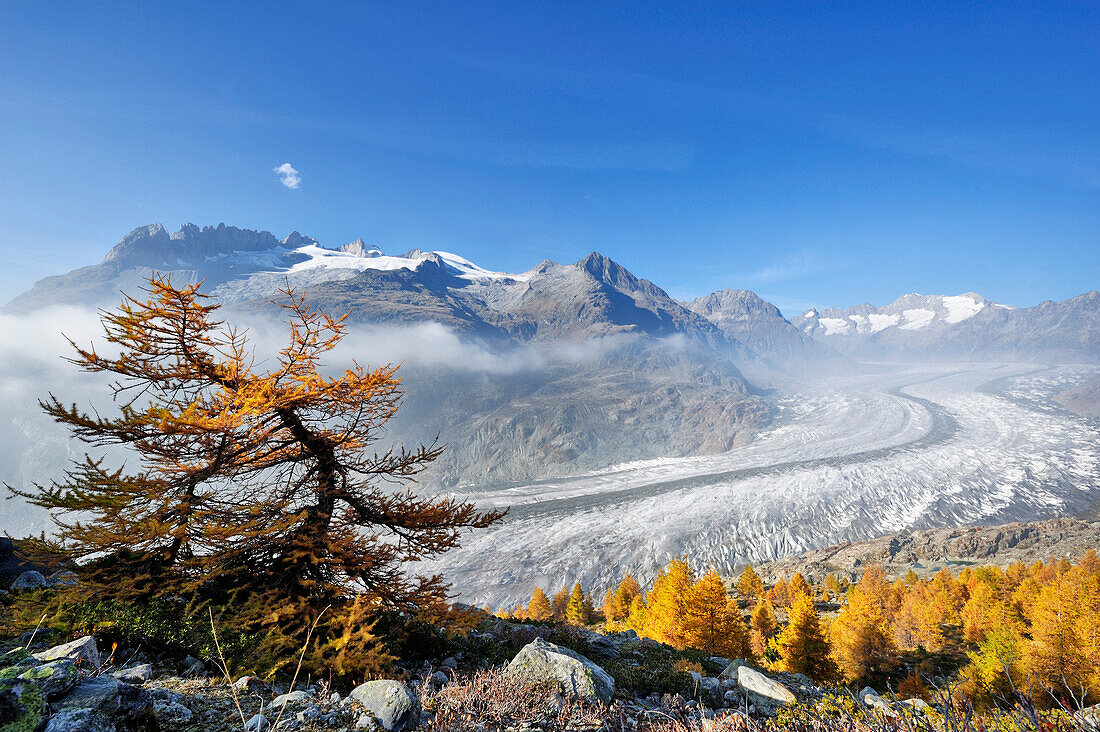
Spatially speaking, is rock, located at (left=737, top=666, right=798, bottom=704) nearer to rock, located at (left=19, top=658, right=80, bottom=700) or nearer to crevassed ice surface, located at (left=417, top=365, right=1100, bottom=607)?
rock, located at (left=19, top=658, right=80, bottom=700)

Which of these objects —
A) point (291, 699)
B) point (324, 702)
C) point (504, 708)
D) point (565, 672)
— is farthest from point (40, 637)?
point (565, 672)

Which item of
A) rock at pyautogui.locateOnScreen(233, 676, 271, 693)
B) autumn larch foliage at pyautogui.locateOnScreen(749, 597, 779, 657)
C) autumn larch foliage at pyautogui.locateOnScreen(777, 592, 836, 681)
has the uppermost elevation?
rock at pyautogui.locateOnScreen(233, 676, 271, 693)

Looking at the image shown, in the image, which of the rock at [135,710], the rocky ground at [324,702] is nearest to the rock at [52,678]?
the rocky ground at [324,702]

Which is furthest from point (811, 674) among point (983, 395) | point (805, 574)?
point (983, 395)

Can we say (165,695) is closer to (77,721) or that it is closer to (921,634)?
(77,721)

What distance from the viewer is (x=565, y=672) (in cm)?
691

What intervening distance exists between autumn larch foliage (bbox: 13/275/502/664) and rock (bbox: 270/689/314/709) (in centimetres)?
191

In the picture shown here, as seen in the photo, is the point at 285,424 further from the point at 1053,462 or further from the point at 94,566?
the point at 1053,462

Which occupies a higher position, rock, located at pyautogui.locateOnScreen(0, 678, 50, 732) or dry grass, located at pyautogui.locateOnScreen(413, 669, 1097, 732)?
rock, located at pyautogui.locateOnScreen(0, 678, 50, 732)

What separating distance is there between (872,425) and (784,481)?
7945 cm

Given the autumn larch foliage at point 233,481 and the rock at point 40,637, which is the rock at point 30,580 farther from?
the rock at point 40,637

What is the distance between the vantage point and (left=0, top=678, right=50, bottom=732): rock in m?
3.97

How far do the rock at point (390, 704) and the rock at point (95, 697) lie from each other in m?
2.59

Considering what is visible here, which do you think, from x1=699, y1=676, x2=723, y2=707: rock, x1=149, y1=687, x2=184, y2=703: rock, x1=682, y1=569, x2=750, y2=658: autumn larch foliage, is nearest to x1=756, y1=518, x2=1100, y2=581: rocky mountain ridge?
x1=682, y1=569, x2=750, y2=658: autumn larch foliage
